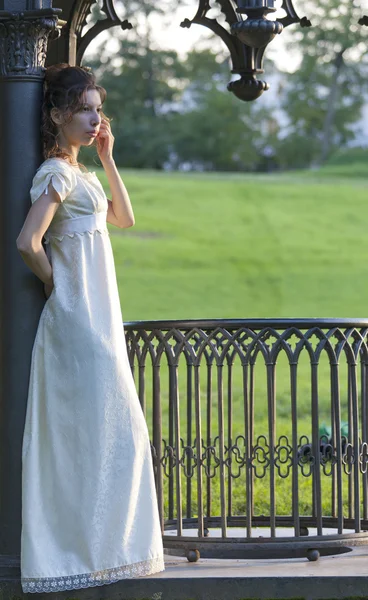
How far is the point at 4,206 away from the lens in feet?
15.2

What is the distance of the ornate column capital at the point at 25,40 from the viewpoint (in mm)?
4570

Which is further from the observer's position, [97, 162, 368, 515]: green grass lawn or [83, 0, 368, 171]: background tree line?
[83, 0, 368, 171]: background tree line

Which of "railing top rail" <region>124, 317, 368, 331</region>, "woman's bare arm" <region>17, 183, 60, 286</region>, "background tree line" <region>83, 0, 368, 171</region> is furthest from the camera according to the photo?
"background tree line" <region>83, 0, 368, 171</region>

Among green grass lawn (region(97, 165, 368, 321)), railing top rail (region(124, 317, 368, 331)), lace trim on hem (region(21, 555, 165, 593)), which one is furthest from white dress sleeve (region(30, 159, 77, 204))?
green grass lawn (region(97, 165, 368, 321))

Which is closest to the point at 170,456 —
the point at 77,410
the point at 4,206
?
the point at 77,410

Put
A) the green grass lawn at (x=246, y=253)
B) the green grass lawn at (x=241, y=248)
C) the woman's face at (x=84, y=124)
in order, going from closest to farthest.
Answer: the woman's face at (x=84, y=124)
the green grass lawn at (x=246, y=253)
the green grass lawn at (x=241, y=248)

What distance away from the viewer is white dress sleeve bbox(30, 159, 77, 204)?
4441 mm

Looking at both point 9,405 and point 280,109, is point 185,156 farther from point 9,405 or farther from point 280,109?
point 9,405

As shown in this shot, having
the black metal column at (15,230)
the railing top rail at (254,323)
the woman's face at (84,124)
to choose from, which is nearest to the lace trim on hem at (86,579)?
the black metal column at (15,230)

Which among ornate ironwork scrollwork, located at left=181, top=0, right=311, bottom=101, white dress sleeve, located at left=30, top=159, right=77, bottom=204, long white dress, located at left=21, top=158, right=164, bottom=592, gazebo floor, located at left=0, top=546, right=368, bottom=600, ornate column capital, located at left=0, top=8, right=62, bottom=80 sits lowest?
gazebo floor, located at left=0, top=546, right=368, bottom=600

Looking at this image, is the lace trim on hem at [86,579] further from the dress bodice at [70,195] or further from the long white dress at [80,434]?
the dress bodice at [70,195]

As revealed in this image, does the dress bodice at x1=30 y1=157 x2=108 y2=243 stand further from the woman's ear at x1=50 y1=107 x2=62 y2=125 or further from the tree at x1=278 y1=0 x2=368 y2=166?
the tree at x1=278 y1=0 x2=368 y2=166

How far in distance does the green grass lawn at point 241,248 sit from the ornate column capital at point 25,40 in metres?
14.5

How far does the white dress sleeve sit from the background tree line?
3917 cm
